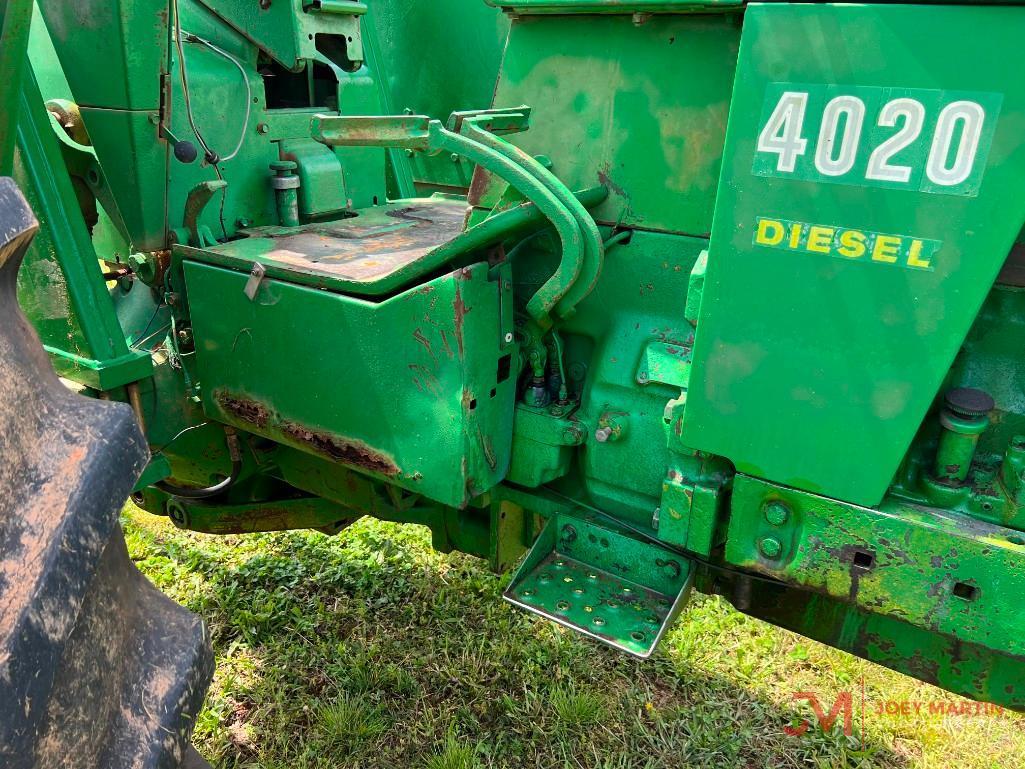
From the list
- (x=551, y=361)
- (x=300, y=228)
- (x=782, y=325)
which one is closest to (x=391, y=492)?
(x=551, y=361)

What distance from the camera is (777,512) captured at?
1450mm

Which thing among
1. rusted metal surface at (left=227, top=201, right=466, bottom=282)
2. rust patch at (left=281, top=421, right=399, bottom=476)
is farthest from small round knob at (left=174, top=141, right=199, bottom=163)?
rust patch at (left=281, top=421, right=399, bottom=476)

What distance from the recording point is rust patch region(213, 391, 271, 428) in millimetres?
1922

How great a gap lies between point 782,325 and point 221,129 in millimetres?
1577

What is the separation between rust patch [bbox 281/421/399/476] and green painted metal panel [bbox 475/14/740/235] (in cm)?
59


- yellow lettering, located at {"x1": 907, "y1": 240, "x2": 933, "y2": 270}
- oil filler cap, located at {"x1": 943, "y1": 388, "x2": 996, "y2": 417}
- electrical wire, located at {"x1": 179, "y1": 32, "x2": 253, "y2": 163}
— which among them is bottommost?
oil filler cap, located at {"x1": 943, "y1": 388, "x2": 996, "y2": 417}

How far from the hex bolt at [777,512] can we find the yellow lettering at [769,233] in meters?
0.45

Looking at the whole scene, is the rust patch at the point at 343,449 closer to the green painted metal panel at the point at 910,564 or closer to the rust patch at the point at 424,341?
the rust patch at the point at 424,341

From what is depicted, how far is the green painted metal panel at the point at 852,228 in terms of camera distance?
115 cm

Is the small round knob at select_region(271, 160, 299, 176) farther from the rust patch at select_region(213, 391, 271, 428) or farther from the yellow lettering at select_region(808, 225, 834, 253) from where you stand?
the yellow lettering at select_region(808, 225, 834, 253)

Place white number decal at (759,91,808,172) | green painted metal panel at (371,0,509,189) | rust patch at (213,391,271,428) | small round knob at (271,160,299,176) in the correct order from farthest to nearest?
green painted metal panel at (371,0,509,189)
small round knob at (271,160,299,176)
rust patch at (213,391,271,428)
white number decal at (759,91,808,172)

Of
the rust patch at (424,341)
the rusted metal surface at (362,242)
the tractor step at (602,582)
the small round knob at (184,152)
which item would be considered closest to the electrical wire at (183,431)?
the rusted metal surface at (362,242)

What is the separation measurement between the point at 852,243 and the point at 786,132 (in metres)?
0.19

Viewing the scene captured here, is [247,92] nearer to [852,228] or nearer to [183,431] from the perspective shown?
[183,431]
